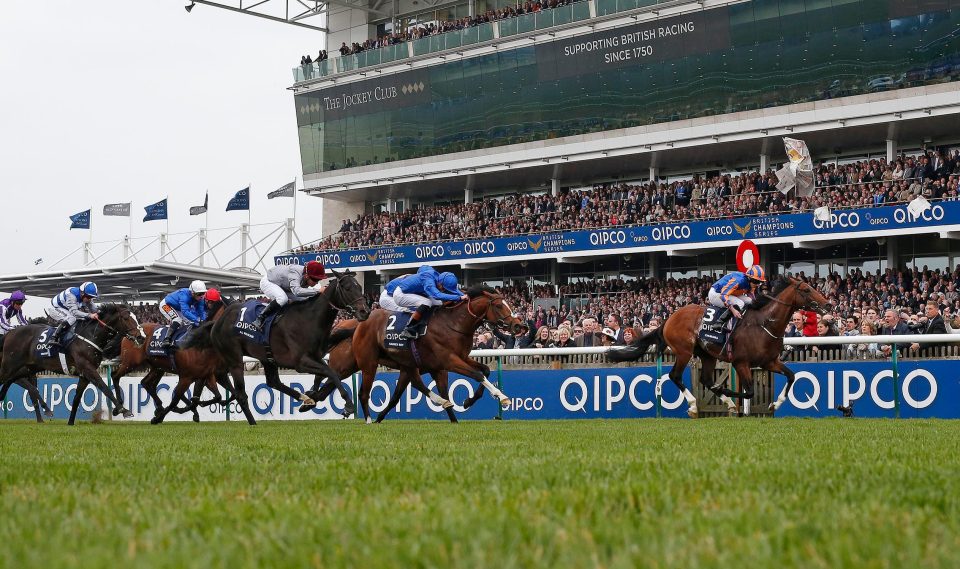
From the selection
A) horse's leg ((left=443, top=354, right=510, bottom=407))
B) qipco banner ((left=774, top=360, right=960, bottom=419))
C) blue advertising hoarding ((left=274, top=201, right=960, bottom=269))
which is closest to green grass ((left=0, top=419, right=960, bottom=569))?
horse's leg ((left=443, top=354, right=510, bottom=407))

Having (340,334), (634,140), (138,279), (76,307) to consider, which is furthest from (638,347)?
(138,279)

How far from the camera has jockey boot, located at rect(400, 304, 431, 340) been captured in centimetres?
1472

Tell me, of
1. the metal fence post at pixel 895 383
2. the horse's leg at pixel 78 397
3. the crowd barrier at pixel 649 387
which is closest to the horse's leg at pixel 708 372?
the crowd barrier at pixel 649 387

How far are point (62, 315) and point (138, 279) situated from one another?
22313 mm

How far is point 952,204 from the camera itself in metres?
28.4

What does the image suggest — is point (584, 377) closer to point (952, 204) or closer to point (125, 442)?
point (125, 442)

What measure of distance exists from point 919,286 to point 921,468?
907 inches

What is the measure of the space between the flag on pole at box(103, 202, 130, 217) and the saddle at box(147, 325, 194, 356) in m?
32.2

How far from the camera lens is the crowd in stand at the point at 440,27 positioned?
39.1 metres

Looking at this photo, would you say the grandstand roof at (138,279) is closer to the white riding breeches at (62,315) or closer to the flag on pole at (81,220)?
the flag on pole at (81,220)

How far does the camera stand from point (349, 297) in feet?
45.4

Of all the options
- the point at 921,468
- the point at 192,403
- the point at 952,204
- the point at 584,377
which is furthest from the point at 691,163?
the point at 921,468

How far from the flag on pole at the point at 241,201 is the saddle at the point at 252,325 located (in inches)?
1235

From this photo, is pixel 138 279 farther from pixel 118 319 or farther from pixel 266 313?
pixel 266 313
